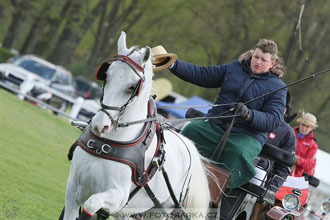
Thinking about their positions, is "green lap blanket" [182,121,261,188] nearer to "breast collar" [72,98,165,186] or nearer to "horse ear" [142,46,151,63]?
"breast collar" [72,98,165,186]

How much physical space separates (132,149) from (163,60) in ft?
3.46

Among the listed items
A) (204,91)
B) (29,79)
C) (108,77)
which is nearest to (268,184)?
(108,77)

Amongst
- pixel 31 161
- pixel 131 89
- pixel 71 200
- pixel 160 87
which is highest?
Answer: pixel 131 89

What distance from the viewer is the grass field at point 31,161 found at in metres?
7.23

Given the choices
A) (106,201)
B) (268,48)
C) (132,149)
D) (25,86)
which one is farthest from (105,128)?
(25,86)

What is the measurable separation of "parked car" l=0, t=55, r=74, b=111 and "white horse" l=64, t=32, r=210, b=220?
1502cm

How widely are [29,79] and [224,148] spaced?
48.4ft

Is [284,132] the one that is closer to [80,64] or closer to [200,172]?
[200,172]

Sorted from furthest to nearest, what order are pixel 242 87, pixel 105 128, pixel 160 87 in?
1. pixel 160 87
2. pixel 242 87
3. pixel 105 128

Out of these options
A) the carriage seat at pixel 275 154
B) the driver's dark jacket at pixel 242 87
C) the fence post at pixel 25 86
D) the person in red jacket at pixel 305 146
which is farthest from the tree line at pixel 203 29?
the driver's dark jacket at pixel 242 87

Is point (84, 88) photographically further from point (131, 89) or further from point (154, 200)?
point (131, 89)

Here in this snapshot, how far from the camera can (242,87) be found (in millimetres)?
6430

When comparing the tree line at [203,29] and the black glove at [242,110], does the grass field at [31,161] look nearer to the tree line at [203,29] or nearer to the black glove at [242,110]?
the black glove at [242,110]

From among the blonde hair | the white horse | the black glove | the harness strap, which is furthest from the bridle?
the blonde hair
